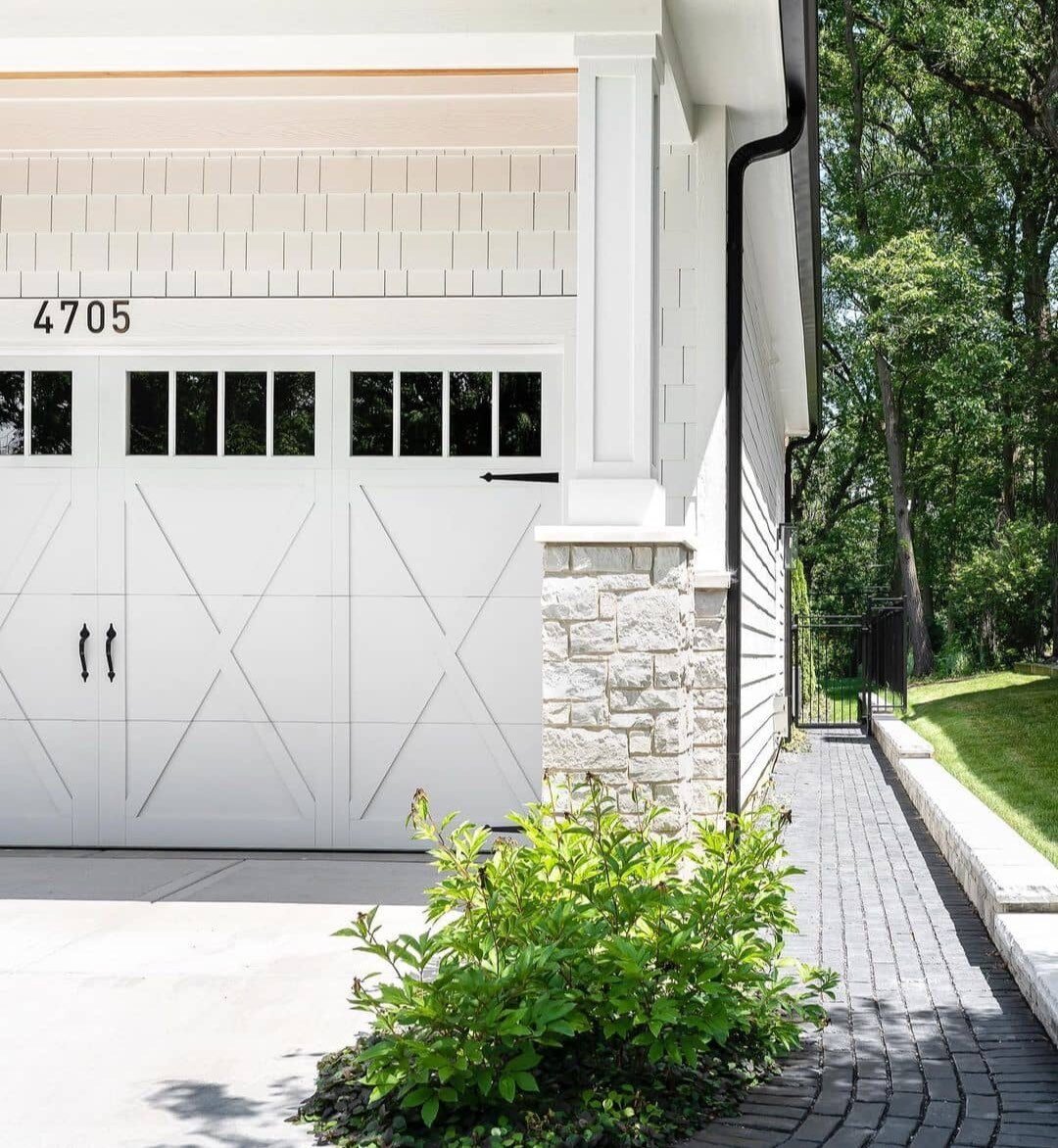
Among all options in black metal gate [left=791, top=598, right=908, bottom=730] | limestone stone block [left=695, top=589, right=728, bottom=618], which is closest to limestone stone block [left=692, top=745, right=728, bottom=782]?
limestone stone block [left=695, top=589, right=728, bottom=618]

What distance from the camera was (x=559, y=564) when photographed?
5.01m

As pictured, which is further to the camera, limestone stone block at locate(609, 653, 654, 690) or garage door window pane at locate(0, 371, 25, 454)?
garage door window pane at locate(0, 371, 25, 454)

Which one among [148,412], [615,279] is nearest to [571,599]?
[615,279]

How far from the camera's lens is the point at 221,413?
7.16m

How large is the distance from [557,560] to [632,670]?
0.48 metres

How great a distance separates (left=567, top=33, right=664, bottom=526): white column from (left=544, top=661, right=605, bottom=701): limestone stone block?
1.73 feet

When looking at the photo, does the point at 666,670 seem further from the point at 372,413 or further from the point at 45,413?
the point at 45,413

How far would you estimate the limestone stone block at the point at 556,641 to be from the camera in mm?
4984

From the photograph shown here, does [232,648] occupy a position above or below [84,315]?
below

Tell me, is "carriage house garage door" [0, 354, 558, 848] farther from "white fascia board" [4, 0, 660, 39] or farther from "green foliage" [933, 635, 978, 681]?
"green foliage" [933, 635, 978, 681]

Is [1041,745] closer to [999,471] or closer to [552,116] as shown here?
[552,116]

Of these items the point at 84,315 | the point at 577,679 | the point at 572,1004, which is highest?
the point at 84,315

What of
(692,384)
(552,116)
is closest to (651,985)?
(692,384)

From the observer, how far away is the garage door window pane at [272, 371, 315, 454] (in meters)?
7.12
